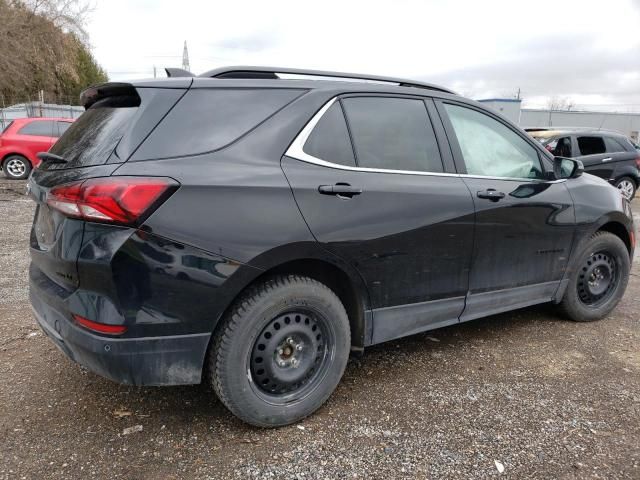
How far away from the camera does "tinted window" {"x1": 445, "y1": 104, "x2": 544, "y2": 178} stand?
330 centimetres

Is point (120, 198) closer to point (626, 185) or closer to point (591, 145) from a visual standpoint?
point (591, 145)

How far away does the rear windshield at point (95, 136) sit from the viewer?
2.32 meters

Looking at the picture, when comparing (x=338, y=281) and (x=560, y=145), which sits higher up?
(x=560, y=145)

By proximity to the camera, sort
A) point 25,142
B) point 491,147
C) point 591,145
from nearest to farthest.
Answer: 1. point 491,147
2. point 591,145
3. point 25,142

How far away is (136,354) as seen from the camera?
2.18 meters

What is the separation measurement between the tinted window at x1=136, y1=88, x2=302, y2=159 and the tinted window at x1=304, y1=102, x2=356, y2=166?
0.72 ft

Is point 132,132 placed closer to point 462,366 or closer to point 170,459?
point 170,459

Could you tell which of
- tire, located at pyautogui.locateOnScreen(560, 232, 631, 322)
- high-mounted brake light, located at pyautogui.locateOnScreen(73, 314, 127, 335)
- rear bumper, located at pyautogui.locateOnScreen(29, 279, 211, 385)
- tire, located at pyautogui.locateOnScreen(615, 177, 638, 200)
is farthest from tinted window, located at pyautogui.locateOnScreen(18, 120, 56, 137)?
tire, located at pyautogui.locateOnScreen(615, 177, 638, 200)

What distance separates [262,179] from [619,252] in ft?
10.8

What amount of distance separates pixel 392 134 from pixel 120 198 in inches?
62.3

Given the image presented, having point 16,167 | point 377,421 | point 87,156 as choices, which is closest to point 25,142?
point 16,167

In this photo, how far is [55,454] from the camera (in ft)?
7.73

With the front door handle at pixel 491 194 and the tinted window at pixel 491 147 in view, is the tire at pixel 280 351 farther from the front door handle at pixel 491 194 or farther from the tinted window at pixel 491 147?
the tinted window at pixel 491 147

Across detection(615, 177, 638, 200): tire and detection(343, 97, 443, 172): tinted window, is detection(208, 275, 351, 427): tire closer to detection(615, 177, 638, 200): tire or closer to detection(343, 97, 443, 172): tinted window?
detection(343, 97, 443, 172): tinted window
